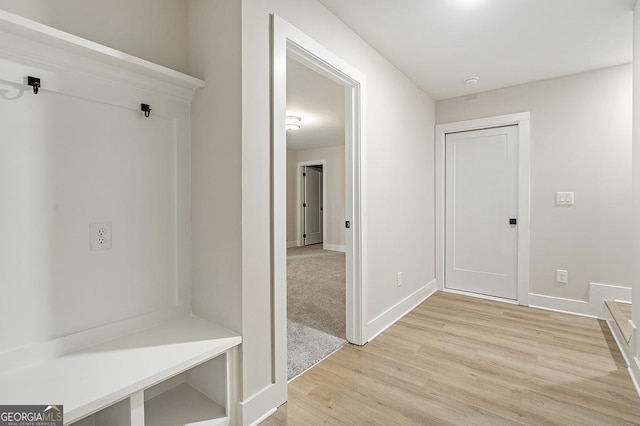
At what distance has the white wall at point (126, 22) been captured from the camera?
129 cm

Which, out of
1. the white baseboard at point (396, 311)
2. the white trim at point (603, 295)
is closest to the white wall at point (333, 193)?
the white baseboard at point (396, 311)

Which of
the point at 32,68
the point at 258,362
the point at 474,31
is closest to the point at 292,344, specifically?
the point at 258,362

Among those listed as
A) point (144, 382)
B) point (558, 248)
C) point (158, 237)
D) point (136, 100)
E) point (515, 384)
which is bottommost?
point (515, 384)

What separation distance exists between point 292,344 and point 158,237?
1331mm

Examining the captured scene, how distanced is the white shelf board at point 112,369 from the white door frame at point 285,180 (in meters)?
0.37

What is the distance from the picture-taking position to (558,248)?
320 centimetres

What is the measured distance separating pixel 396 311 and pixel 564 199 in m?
2.05

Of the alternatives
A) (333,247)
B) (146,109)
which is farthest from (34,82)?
(333,247)

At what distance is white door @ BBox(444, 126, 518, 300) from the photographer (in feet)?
11.3

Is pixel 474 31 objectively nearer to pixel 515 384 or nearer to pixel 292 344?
pixel 515 384

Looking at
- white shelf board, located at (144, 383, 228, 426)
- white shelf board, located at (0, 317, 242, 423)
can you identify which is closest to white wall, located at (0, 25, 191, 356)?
white shelf board, located at (0, 317, 242, 423)

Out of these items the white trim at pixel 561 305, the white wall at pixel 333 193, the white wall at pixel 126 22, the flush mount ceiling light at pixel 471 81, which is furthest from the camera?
the white wall at pixel 333 193

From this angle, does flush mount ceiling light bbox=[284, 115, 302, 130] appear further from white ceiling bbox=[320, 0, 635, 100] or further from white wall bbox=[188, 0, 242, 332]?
white wall bbox=[188, 0, 242, 332]

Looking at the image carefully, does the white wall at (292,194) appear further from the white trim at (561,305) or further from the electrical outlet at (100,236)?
the electrical outlet at (100,236)
